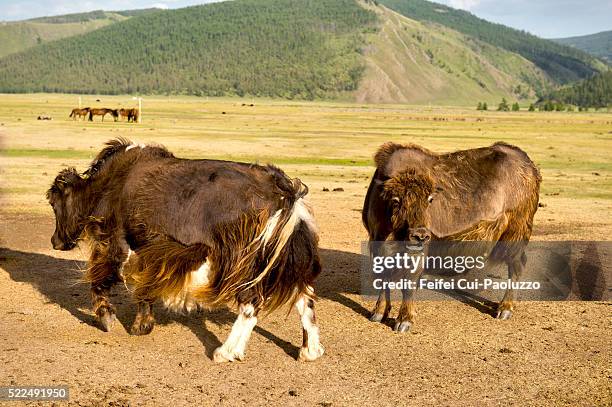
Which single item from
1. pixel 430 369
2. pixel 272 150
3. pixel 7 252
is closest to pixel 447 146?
pixel 272 150

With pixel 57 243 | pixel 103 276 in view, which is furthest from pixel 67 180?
pixel 103 276

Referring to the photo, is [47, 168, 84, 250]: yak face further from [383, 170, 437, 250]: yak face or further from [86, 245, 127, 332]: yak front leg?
[383, 170, 437, 250]: yak face

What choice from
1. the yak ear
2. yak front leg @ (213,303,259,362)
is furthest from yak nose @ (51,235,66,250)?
yak front leg @ (213,303,259,362)

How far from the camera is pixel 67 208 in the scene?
8.68m

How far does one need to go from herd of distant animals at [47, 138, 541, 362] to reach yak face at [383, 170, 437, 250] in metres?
0.01

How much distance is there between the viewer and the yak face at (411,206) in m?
8.12

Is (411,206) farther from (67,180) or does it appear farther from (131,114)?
(131,114)

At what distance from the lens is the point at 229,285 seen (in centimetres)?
713

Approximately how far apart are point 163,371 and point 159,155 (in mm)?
2627

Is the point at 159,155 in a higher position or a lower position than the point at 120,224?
higher

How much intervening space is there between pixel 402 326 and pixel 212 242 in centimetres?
270

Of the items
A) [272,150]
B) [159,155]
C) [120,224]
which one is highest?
[159,155]

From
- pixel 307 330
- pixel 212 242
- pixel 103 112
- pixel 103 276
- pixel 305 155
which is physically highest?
pixel 212 242

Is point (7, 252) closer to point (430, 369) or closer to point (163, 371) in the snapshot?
point (163, 371)
